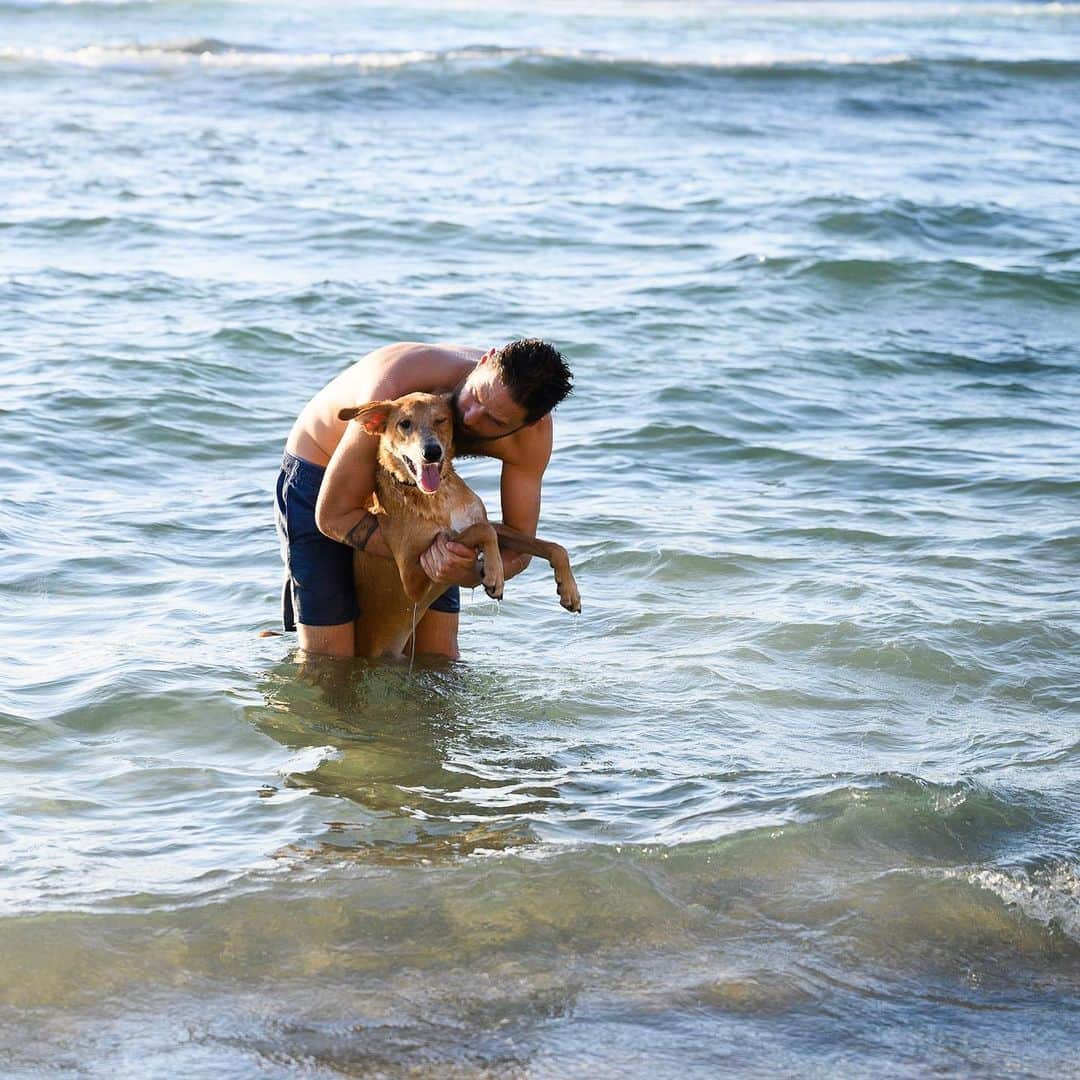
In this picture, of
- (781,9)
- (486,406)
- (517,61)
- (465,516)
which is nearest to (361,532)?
(465,516)

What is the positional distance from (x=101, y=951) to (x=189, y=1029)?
1.53ft

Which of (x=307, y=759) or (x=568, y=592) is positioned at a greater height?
(x=568, y=592)

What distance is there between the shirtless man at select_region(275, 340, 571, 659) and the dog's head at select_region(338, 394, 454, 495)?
65 mm

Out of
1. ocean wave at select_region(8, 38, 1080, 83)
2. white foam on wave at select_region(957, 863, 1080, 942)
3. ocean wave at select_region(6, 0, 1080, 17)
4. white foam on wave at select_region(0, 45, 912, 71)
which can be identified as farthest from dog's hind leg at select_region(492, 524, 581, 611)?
ocean wave at select_region(6, 0, 1080, 17)

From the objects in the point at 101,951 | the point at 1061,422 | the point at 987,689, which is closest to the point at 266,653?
the point at 101,951

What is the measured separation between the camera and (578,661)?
290 inches

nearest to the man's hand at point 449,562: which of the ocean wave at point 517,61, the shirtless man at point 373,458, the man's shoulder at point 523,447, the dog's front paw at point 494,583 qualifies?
the shirtless man at point 373,458

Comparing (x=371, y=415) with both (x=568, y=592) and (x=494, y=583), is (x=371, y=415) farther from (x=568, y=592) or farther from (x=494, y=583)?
(x=568, y=592)

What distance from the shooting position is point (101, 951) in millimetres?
4785

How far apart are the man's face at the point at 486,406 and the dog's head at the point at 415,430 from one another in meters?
0.08

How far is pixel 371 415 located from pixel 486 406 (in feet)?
1.58

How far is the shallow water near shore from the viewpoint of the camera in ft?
15.4

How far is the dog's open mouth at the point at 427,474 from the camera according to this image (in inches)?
235

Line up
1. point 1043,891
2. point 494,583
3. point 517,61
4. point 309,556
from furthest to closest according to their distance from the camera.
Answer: point 517,61 → point 309,556 → point 494,583 → point 1043,891
